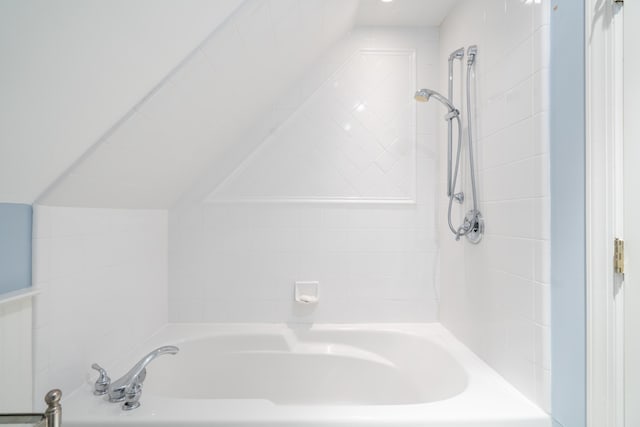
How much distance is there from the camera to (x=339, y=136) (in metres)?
2.27

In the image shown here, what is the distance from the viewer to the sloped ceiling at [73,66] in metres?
0.81

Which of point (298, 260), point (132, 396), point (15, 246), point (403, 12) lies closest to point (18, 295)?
point (15, 246)

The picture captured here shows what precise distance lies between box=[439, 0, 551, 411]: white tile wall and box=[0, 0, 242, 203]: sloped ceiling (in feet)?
3.47

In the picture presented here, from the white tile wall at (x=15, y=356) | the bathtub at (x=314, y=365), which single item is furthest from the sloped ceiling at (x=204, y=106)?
the bathtub at (x=314, y=365)

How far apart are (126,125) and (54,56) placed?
42 centimetres

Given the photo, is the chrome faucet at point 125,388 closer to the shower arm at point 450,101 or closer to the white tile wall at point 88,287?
the white tile wall at point 88,287

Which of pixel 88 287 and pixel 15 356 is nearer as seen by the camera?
pixel 15 356

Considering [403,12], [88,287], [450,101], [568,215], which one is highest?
[403,12]

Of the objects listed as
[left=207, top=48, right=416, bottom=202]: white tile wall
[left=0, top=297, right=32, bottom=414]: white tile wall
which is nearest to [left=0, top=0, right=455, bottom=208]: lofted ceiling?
[left=207, top=48, right=416, bottom=202]: white tile wall

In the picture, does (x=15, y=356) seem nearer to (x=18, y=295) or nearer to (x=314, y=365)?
(x=18, y=295)

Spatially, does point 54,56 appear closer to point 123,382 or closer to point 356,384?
point 123,382

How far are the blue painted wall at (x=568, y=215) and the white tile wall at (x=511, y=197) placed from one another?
30 millimetres
